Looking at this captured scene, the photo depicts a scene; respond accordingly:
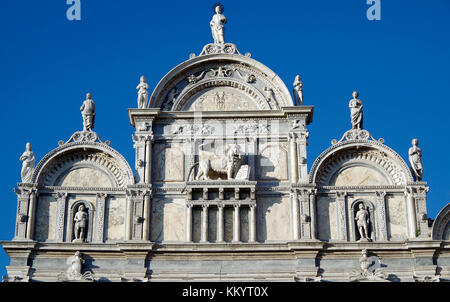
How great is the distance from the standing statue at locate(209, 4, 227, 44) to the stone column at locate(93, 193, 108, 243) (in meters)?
6.19

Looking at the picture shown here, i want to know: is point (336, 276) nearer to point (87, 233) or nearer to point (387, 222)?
point (387, 222)

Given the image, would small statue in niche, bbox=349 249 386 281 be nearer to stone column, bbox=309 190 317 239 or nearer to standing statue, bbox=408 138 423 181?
stone column, bbox=309 190 317 239

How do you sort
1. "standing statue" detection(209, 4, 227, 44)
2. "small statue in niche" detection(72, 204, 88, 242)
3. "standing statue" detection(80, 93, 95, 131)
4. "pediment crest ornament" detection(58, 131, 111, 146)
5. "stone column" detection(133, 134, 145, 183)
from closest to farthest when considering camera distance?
"small statue in niche" detection(72, 204, 88, 242)
"stone column" detection(133, 134, 145, 183)
"pediment crest ornament" detection(58, 131, 111, 146)
"standing statue" detection(80, 93, 95, 131)
"standing statue" detection(209, 4, 227, 44)

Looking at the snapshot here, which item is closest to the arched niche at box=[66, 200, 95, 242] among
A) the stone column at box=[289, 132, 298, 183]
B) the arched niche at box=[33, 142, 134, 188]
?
the arched niche at box=[33, 142, 134, 188]

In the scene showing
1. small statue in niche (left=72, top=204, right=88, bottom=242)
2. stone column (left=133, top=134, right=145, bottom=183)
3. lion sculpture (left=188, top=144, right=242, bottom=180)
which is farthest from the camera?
stone column (left=133, top=134, right=145, bottom=183)

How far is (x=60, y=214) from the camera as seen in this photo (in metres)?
25.2

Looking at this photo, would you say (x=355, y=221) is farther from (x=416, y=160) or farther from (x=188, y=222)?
(x=188, y=222)

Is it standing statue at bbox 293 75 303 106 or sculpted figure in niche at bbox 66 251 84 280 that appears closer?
sculpted figure in niche at bbox 66 251 84 280

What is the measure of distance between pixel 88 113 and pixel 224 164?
4.48 metres

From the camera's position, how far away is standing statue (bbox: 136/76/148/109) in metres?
26.3

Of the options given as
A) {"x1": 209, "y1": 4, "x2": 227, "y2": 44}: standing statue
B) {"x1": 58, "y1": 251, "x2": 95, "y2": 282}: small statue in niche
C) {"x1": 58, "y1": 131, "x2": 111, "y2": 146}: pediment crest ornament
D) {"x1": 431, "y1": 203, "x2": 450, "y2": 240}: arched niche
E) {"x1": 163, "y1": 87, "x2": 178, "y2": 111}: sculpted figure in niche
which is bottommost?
{"x1": 58, "y1": 251, "x2": 95, "y2": 282}: small statue in niche

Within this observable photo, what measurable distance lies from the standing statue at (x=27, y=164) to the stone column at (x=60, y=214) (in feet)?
3.32

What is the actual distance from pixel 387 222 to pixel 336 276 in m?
2.29
